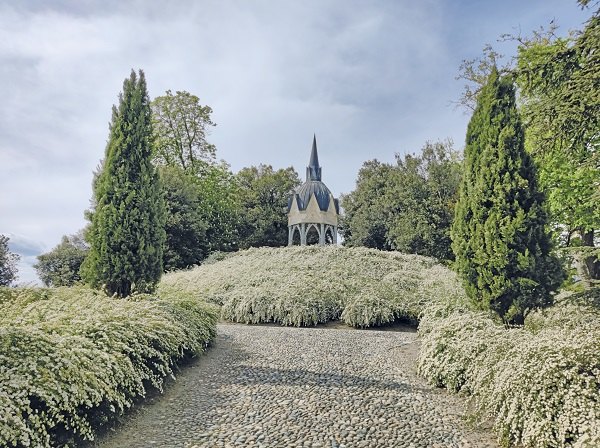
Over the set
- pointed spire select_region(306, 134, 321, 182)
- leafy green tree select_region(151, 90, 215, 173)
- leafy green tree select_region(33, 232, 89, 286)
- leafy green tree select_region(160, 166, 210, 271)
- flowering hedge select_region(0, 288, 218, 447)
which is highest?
leafy green tree select_region(151, 90, 215, 173)

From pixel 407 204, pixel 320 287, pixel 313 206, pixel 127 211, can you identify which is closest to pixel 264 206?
pixel 313 206

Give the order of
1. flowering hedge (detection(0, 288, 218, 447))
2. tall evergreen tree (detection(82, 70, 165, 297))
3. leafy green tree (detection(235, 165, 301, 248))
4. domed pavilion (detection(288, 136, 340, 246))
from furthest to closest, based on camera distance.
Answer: leafy green tree (detection(235, 165, 301, 248)), domed pavilion (detection(288, 136, 340, 246)), tall evergreen tree (detection(82, 70, 165, 297)), flowering hedge (detection(0, 288, 218, 447))

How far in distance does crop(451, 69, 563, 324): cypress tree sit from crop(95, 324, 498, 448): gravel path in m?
1.69

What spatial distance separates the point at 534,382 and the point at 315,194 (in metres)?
15.9

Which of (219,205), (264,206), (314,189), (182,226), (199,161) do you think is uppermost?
(199,161)

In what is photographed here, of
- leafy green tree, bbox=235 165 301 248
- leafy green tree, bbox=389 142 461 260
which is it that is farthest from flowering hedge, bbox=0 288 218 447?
leafy green tree, bbox=235 165 301 248

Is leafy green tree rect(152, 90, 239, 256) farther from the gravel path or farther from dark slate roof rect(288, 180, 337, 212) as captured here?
the gravel path

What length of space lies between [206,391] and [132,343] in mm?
1002

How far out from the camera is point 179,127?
23.8 metres

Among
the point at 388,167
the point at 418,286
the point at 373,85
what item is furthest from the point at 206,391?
the point at 388,167

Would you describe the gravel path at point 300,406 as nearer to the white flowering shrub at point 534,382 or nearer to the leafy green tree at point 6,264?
the white flowering shrub at point 534,382

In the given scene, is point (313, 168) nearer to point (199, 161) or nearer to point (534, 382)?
point (199, 161)

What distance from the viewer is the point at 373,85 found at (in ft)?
25.5

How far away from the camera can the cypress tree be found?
6047 millimetres
